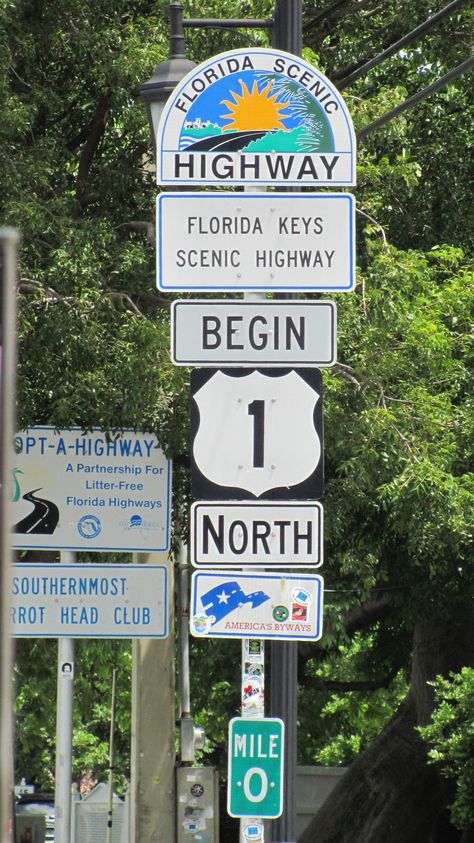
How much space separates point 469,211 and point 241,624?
7810mm

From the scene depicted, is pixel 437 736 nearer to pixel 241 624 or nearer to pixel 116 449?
pixel 116 449

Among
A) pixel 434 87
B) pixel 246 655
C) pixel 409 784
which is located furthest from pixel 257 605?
pixel 409 784

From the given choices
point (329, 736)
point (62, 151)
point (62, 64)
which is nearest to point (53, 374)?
point (62, 151)

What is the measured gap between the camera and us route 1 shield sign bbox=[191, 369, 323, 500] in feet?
20.1

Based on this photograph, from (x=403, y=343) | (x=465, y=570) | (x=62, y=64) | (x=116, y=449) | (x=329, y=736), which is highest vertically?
(x=62, y=64)

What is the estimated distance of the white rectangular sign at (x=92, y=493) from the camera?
448 inches

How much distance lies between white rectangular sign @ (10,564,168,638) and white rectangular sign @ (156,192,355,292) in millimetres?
5364

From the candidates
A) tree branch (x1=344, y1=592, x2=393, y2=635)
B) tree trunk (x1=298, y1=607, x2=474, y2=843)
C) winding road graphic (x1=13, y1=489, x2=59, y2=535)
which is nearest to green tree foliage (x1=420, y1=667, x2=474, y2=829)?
winding road graphic (x1=13, y1=489, x2=59, y2=535)

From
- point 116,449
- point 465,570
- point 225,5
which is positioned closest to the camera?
point 225,5

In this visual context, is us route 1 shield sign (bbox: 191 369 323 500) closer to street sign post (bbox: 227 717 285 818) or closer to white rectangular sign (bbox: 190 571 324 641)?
white rectangular sign (bbox: 190 571 324 641)

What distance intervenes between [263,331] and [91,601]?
219 inches

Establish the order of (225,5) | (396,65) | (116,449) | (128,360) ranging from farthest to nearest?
(396,65)
(116,449)
(225,5)
(128,360)

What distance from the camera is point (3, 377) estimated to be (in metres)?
2.42

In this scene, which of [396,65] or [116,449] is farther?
[396,65]
